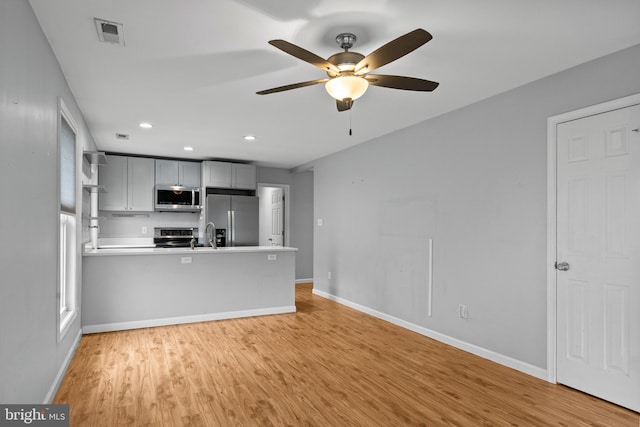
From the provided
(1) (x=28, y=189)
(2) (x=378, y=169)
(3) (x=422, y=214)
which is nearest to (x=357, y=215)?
(2) (x=378, y=169)

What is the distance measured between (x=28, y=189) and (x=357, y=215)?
13.8 feet

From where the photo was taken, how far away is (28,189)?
2094 mm

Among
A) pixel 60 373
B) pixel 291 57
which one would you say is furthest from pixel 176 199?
pixel 291 57

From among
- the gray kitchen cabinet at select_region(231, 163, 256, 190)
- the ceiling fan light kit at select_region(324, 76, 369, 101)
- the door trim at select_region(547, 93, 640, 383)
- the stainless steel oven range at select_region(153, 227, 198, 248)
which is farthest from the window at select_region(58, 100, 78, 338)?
the door trim at select_region(547, 93, 640, 383)

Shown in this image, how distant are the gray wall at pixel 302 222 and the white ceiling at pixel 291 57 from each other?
12.2 feet

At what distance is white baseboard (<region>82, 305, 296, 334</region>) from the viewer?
4.42 m

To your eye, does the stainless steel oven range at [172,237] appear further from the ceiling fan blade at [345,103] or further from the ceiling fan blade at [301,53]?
the ceiling fan blade at [301,53]

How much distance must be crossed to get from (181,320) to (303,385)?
2431 millimetres

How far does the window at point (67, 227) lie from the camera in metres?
3.15

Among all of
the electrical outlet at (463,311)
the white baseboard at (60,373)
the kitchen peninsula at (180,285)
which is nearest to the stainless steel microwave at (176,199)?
the kitchen peninsula at (180,285)

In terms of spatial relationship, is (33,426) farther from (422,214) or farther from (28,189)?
(422,214)

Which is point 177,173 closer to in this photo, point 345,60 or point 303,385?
point 303,385

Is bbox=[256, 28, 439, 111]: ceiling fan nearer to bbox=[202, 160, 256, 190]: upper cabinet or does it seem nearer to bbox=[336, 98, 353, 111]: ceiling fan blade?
bbox=[336, 98, 353, 111]: ceiling fan blade

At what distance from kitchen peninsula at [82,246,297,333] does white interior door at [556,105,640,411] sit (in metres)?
3.44
